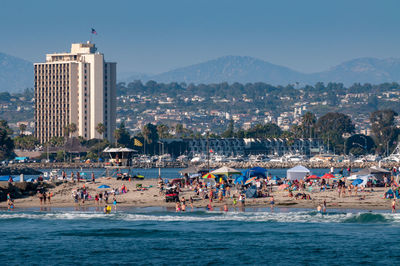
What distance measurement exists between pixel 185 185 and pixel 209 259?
3662cm

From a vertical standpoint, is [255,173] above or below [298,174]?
above

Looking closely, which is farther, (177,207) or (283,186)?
(283,186)

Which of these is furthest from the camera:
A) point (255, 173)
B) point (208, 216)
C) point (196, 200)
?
point (255, 173)

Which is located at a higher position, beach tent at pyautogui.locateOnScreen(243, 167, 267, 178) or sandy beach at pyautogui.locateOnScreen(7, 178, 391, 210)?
beach tent at pyautogui.locateOnScreen(243, 167, 267, 178)

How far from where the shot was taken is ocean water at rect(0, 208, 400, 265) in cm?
4609

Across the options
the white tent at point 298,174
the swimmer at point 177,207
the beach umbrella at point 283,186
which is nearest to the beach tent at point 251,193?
the beach umbrella at point 283,186

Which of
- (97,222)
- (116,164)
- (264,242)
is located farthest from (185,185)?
(264,242)

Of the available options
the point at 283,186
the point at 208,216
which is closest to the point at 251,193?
the point at 283,186

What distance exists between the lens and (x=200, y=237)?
5250 centimetres

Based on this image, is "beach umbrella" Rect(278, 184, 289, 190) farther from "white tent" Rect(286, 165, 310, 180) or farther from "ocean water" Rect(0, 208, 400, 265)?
"ocean water" Rect(0, 208, 400, 265)

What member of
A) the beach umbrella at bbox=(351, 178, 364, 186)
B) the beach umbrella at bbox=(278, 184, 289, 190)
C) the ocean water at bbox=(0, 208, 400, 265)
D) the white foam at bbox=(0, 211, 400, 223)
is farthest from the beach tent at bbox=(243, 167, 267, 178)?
the white foam at bbox=(0, 211, 400, 223)

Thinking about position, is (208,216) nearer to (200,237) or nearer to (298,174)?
(200,237)

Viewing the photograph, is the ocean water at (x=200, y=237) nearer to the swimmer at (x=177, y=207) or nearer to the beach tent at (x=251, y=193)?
the swimmer at (x=177, y=207)

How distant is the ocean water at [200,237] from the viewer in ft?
151
